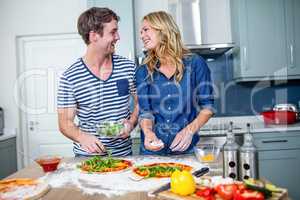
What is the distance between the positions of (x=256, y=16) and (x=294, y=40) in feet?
1.52

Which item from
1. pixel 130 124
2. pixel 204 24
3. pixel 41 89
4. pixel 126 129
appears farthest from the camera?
pixel 41 89

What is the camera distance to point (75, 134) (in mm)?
1787

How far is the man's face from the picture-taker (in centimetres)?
194

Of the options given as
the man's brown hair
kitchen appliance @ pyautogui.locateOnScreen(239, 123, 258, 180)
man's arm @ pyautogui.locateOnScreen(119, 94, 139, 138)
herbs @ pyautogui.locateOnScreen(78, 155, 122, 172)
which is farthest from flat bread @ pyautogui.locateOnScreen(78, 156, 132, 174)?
the man's brown hair

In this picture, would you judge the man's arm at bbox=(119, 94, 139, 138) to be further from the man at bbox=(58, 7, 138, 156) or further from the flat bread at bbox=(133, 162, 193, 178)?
the flat bread at bbox=(133, 162, 193, 178)

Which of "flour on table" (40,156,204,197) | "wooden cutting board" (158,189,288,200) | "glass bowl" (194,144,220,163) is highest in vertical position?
"glass bowl" (194,144,220,163)

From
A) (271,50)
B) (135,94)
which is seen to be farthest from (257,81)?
(135,94)

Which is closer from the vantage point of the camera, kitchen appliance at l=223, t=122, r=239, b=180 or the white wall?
kitchen appliance at l=223, t=122, r=239, b=180

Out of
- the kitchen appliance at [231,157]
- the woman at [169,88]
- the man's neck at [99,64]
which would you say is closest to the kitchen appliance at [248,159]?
the kitchen appliance at [231,157]

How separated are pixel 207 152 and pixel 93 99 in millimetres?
719

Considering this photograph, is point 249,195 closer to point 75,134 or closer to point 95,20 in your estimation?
point 75,134

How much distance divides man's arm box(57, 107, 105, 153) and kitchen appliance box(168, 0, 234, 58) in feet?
5.81

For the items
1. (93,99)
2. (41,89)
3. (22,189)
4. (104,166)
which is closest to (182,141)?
(104,166)

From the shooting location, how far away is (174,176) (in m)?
1.08
